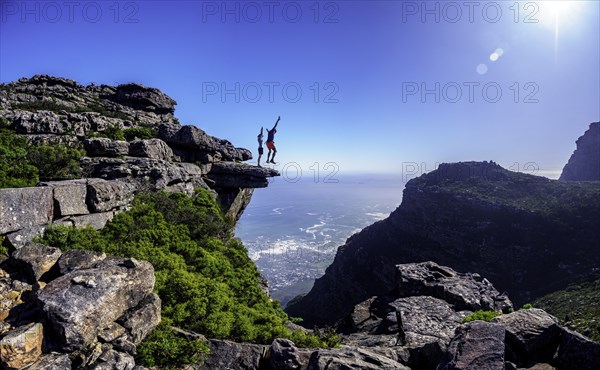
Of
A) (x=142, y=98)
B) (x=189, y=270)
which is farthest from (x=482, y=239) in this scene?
(x=189, y=270)

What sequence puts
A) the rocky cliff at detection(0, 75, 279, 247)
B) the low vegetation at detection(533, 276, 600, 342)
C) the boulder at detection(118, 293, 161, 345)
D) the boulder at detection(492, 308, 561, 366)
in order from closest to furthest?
the boulder at detection(118, 293, 161, 345) < the boulder at detection(492, 308, 561, 366) < the rocky cliff at detection(0, 75, 279, 247) < the low vegetation at detection(533, 276, 600, 342)

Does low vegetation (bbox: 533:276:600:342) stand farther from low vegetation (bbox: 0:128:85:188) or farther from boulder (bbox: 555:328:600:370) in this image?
low vegetation (bbox: 0:128:85:188)

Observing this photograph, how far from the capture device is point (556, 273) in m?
64.2

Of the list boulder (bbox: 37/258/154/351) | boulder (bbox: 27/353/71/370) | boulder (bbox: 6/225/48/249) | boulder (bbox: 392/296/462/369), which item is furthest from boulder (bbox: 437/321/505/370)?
boulder (bbox: 6/225/48/249)

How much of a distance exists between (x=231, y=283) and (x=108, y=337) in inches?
237

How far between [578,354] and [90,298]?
33.3ft

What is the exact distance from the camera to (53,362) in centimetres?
494

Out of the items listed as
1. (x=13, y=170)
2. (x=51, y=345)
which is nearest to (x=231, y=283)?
(x=51, y=345)

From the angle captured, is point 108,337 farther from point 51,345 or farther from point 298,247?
point 298,247

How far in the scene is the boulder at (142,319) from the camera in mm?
6102

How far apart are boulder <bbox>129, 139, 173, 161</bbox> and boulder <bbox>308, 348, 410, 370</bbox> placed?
601 inches

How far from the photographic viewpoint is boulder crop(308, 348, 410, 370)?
5.98 m

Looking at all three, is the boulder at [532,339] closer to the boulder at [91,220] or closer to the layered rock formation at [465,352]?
the layered rock formation at [465,352]

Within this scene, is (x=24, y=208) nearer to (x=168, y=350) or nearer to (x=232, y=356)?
(x=168, y=350)
